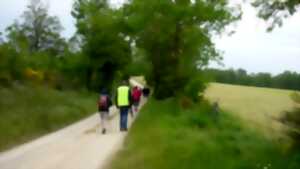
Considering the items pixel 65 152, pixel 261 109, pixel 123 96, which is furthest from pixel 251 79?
pixel 65 152

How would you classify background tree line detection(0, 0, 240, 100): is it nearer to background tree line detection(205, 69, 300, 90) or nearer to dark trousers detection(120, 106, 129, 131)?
dark trousers detection(120, 106, 129, 131)

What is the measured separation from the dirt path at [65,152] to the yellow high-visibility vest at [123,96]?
1118 mm

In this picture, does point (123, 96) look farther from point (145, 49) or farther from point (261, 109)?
point (145, 49)

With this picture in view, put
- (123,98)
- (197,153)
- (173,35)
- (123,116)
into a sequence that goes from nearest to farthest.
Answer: (197,153), (123,98), (123,116), (173,35)

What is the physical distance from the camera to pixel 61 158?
15633 millimetres

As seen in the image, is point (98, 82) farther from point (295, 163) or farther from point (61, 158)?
point (295, 163)

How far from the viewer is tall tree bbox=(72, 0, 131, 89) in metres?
64.6

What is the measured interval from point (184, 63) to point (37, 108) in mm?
15769

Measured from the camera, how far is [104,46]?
64562 millimetres

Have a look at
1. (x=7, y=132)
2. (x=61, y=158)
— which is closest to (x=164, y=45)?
(x=7, y=132)

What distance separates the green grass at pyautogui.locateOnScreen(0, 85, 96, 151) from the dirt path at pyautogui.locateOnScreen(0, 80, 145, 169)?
724 mm

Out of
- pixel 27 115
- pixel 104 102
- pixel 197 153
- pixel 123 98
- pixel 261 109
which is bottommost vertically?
pixel 197 153

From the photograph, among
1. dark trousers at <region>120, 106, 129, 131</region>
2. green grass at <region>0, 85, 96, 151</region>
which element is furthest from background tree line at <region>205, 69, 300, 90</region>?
dark trousers at <region>120, 106, 129, 131</region>

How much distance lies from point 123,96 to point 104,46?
143 feet
